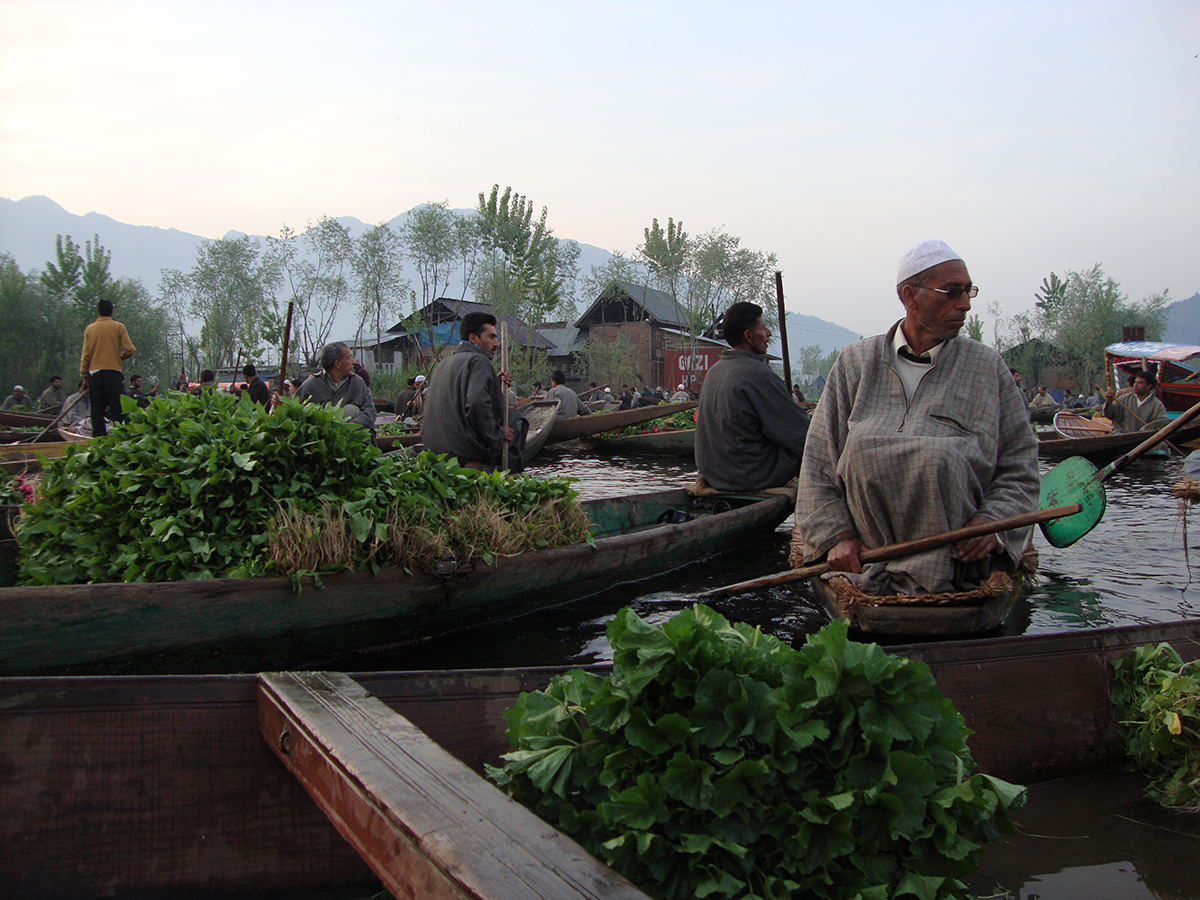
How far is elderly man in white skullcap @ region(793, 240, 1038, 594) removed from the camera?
3.07 m

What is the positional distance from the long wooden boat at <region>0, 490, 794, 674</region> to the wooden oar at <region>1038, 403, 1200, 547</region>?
206cm

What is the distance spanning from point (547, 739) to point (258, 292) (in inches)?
2312

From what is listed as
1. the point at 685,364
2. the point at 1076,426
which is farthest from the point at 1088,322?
the point at 1076,426

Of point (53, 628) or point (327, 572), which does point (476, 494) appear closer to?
point (327, 572)

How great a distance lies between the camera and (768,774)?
122 centimetres

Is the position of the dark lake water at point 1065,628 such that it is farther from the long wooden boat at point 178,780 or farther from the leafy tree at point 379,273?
the leafy tree at point 379,273

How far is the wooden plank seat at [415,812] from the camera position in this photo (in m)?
1.03

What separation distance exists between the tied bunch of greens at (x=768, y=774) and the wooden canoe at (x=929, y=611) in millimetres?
1847

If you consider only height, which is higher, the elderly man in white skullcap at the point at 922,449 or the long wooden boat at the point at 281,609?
the elderly man in white skullcap at the point at 922,449

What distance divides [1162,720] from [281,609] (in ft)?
10.2

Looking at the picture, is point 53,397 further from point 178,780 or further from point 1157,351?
point 1157,351

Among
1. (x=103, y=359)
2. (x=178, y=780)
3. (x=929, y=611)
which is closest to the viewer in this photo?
(x=178, y=780)

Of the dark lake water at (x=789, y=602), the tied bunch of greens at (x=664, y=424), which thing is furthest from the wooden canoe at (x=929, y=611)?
the tied bunch of greens at (x=664, y=424)

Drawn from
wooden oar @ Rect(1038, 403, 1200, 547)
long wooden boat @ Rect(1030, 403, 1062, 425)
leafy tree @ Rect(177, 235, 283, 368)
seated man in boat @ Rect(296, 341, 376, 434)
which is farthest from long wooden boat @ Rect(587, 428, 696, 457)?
leafy tree @ Rect(177, 235, 283, 368)
